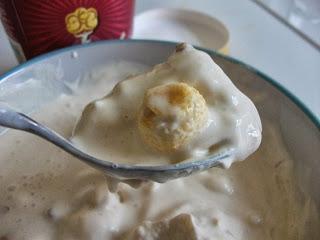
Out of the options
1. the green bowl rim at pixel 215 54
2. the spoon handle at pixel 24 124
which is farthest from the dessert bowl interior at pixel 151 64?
the spoon handle at pixel 24 124

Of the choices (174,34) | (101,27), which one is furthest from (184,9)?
(101,27)

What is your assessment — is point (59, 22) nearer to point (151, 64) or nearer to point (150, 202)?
point (151, 64)

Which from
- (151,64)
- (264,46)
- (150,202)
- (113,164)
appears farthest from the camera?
(264,46)

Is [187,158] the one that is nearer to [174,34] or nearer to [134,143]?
[134,143]

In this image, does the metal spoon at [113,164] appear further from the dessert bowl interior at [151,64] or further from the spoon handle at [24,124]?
the dessert bowl interior at [151,64]

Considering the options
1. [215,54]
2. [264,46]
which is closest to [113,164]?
[215,54]

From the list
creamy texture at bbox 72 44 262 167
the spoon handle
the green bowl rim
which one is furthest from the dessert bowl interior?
the spoon handle

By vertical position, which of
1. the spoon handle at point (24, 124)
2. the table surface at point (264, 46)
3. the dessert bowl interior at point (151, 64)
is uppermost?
the spoon handle at point (24, 124)
